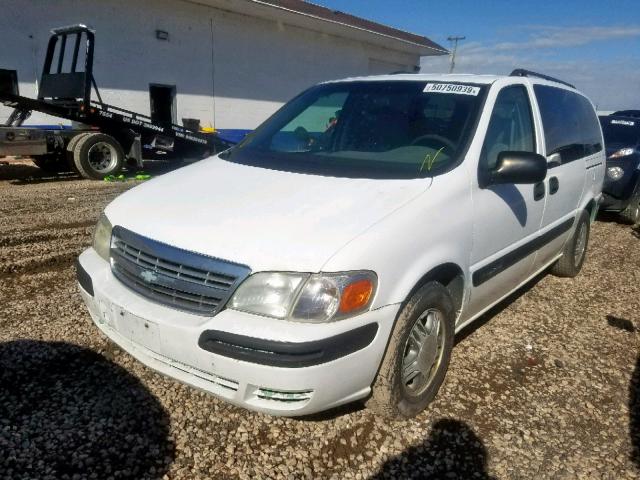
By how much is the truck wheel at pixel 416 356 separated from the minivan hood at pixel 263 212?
0.49 meters

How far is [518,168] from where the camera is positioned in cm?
269

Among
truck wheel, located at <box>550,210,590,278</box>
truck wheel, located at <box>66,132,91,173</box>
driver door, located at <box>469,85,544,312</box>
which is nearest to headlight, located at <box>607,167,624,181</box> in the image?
truck wheel, located at <box>550,210,590,278</box>

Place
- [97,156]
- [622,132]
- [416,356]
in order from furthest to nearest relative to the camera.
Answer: [97,156] → [622,132] → [416,356]

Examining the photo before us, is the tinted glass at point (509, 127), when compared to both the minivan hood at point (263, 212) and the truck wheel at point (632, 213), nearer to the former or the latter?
the minivan hood at point (263, 212)

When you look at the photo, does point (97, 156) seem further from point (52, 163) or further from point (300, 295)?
point (300, 295)

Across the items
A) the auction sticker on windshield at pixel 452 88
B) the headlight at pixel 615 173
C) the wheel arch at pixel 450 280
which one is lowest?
the wheel arch at pixel 450 280

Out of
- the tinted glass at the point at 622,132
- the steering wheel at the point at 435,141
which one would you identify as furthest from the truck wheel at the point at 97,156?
the tinted glass at the point at 622,132

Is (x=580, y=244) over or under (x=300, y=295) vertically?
under

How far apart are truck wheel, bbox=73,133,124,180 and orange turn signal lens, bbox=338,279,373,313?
29.1 ft

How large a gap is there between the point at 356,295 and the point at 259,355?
46 centimetres

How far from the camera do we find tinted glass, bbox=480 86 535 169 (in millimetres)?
2941

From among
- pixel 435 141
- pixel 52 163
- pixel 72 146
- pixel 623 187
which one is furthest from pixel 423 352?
pixel 52 163

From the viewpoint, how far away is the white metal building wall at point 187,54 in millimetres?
11812

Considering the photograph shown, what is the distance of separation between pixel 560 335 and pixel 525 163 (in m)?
1.57
